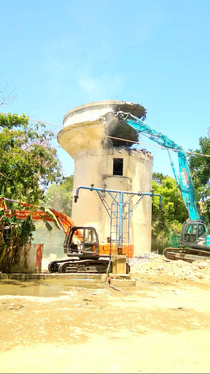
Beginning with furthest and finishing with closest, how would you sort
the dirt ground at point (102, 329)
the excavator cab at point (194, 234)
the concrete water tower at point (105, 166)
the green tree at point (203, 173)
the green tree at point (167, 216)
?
the green tree at point (167, 216)
the green tree at point (203, 173)
the concrete water tower at point (105, 166)
the excavator cab at point (194, 234)
the dirt ground at point (102, 329)

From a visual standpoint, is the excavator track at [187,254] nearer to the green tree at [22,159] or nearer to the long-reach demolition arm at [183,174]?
the long-reach demolition arm at [183,174]

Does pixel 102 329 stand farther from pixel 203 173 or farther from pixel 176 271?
pixel 203 173

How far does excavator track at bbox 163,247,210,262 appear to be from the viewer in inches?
761

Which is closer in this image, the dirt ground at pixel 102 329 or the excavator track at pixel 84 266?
the dirt ground at pixel 102 329

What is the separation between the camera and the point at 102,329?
6.18 m

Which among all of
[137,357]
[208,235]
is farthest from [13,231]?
[208,235]

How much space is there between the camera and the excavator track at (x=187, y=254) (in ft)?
63.4

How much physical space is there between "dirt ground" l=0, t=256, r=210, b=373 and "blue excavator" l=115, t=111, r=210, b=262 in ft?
28.0

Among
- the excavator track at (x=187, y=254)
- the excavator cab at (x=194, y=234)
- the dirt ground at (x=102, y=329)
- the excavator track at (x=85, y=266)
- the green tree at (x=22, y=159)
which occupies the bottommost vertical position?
the dirt ground at (x=102, y=329)

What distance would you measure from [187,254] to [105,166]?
332 inches

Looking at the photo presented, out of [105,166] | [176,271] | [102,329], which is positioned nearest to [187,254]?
[176,271]

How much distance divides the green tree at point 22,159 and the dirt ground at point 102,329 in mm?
3991

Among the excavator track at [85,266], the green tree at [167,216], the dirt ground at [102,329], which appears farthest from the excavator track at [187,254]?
the green tree at [167,216]

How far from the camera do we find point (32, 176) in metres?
13.3
